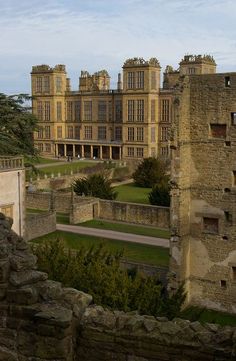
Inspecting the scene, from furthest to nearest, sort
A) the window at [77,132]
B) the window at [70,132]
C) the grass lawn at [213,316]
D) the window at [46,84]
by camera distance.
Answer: the window at [70,132] < the window at [77,132] < the window at [46,84] < the grass lawn at [213,316]

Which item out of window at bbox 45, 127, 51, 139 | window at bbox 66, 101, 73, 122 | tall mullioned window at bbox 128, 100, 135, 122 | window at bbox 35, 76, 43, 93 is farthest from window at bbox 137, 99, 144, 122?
window at bbox 35, 76, 43, 93

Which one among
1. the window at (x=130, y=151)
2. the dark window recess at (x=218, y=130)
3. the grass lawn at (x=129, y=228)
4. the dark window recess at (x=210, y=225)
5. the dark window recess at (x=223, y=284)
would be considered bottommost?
the grass lawn at (x=129, y=228)

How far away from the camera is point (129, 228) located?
32.6 meters

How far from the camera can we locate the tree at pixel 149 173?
49.0m

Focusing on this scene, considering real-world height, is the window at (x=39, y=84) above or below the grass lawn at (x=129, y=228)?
above

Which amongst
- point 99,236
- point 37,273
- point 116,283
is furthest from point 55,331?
point 99,236

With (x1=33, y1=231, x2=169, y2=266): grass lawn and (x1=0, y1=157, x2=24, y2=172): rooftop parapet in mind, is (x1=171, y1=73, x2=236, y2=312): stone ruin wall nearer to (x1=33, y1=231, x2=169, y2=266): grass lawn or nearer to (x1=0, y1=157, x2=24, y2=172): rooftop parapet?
(x1=33, y1=231, x2=169, y2=266): grass lawn

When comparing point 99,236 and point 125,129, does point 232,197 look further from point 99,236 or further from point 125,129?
point 125,129

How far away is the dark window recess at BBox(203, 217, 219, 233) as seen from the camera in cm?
2042

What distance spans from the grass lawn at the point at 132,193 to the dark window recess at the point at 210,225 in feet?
64.6

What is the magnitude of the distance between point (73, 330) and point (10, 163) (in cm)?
1807

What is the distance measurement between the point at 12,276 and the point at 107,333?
4.24 ft

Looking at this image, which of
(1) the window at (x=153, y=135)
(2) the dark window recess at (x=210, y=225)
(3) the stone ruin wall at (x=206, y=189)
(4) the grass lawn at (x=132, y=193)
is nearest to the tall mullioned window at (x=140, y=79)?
(1) the window at (x=153, y=135)

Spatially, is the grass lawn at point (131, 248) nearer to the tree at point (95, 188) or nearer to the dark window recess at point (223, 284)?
the dark window recess at point (223, 284)
